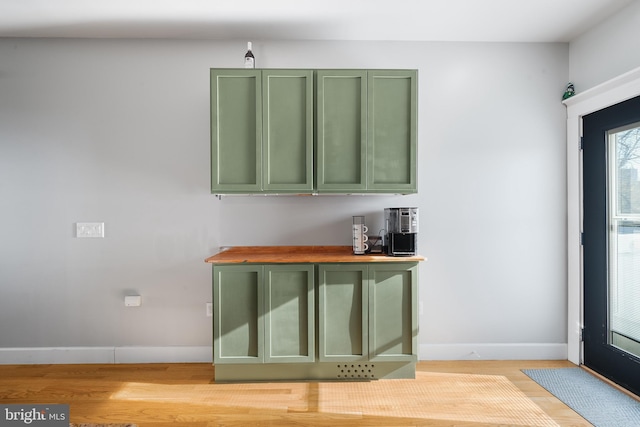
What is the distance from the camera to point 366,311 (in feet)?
8.89

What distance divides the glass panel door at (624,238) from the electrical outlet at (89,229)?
3.76 m

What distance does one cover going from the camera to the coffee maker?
9.14 ft

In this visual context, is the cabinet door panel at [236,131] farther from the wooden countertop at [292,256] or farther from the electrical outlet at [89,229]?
the electrical outlet at [89,229]

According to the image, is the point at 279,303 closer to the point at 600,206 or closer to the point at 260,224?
the point at 260,224

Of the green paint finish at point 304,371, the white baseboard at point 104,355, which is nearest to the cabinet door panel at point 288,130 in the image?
the green paint finish at point 304,371

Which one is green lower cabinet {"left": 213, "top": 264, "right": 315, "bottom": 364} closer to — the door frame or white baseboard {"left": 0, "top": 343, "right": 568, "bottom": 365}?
white baseboard {"left": 0, "top": 343, "right": 568, "bottom": 365}

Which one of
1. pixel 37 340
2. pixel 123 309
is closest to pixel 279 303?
pixel 123 309

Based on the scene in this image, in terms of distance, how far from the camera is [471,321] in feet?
10.5

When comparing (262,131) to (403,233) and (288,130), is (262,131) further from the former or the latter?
(403,233)

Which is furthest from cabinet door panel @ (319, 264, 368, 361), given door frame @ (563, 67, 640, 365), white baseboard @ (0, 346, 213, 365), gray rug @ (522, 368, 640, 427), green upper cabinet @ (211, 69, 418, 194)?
door frame @ (563, 67, 640, 365)

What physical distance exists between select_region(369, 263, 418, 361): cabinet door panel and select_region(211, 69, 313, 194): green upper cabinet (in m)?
0.82

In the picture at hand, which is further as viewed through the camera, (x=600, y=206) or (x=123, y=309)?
(x=123, y=309)

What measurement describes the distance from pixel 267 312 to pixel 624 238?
2443mm

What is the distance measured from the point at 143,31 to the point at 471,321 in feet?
11.2
